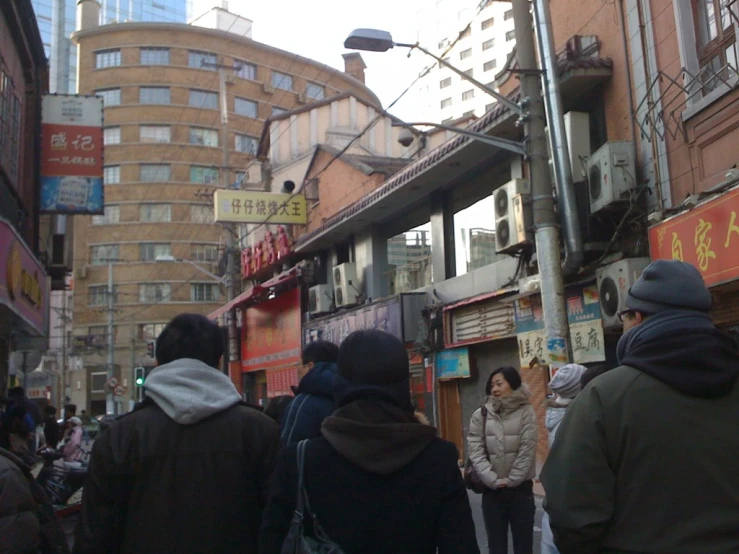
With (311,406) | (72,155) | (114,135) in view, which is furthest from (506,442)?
(114,135)

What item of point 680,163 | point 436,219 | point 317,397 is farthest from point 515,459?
point 436,219

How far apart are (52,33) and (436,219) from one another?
92.0 meters

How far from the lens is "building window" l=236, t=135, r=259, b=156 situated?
192 feet

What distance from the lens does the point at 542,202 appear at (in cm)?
1038

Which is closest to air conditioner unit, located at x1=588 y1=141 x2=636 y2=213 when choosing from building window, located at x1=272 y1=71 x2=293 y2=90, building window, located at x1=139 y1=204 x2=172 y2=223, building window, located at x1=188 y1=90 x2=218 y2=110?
building window, located at x1=139 y1=204 x2=172 y2=223

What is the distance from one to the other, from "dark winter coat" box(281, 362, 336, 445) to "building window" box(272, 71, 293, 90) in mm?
59041

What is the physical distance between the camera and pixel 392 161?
84.8 feet

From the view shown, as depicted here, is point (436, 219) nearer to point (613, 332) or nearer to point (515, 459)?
point (613, 332)

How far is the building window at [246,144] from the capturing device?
192 feet

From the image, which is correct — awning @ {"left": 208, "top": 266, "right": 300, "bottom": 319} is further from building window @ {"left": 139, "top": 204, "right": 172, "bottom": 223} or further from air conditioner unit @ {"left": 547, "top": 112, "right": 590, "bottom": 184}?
building window @ {"left": 139, "top": 204, "right": 172, "bottom": 223}

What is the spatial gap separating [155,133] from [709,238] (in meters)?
52.2

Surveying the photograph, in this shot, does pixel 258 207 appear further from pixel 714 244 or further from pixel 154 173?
pixel 154 173

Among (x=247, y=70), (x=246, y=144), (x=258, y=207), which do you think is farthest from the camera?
(x=247, y=70)

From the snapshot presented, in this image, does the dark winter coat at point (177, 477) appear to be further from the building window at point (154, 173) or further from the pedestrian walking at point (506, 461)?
the building window at point (154, 173)
